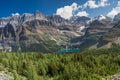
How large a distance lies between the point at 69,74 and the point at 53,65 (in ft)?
108

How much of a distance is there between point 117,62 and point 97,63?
21.2 metres

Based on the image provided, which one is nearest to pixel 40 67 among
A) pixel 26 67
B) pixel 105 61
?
pixel 26 67

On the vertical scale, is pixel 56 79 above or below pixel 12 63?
below

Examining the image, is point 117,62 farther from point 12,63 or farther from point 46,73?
point 12,63

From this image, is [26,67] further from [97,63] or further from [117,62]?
[117,62]

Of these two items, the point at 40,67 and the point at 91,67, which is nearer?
the point at 40,67

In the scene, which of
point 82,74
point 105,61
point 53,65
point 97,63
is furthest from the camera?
point 105,61

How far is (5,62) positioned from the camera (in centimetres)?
14788

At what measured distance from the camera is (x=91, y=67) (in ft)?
578

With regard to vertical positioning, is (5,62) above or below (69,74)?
above

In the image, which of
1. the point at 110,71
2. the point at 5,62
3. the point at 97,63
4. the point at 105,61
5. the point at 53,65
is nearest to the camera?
the point at 5,62

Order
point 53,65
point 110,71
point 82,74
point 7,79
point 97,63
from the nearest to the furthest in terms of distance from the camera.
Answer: point 7,79 < point 82,74 < point 110,71 < point 53,65 < point 97,63

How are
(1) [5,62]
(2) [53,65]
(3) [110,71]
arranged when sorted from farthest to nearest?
(2) [53,65] → (3) [110,71] → (1) [5,62]

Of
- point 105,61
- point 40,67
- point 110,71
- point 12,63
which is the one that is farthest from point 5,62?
point 105,61
